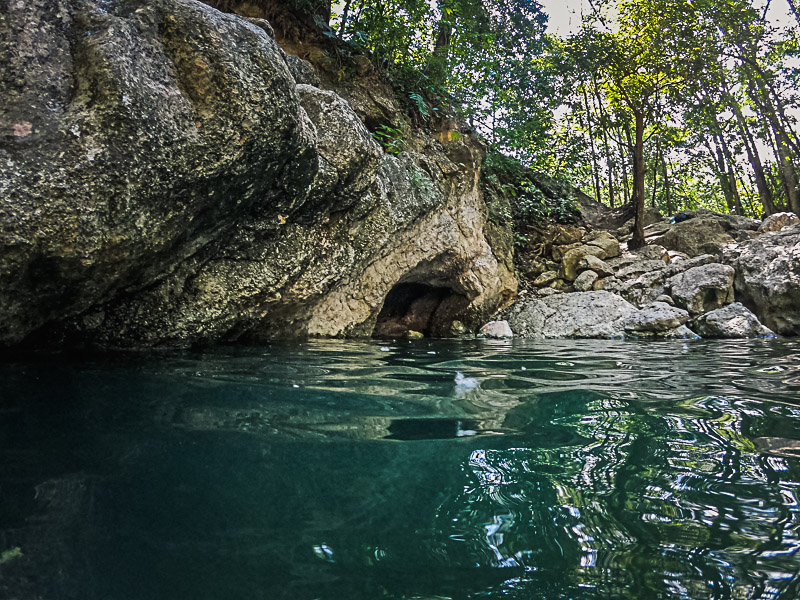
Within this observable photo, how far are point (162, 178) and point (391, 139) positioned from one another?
440cm

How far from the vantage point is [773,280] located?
7574 mm

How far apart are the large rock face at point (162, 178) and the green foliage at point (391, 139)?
1236 millimetres

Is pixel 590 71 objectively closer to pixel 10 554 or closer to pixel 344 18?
pixel 344 18

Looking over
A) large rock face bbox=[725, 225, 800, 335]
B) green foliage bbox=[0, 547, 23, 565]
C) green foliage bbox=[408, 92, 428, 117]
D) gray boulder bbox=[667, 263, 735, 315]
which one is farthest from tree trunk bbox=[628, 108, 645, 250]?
green foliage bbox=[0, 547, 23, 565]

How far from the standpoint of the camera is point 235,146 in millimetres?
3348

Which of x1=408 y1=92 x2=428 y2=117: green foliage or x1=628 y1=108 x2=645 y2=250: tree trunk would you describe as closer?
x1=408 y1=92 x2=428 y2=117: green foliage

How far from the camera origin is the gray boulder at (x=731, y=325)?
21.7 feet

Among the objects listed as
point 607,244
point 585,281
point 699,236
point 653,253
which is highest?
point 699,236

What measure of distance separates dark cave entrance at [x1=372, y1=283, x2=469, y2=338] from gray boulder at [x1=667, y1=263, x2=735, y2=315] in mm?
3996

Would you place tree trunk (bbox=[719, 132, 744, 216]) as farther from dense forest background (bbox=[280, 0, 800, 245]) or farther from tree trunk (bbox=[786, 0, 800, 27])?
tree trunk (bbox=[786, 0, 800, 27])

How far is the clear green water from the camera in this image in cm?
92

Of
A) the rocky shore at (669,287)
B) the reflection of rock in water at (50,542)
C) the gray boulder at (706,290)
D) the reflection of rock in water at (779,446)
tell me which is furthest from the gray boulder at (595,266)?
the reflection of rock in water at (50,542)

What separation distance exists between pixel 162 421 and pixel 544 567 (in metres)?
1.59

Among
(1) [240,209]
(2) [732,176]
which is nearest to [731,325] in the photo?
(1) [240,209]
